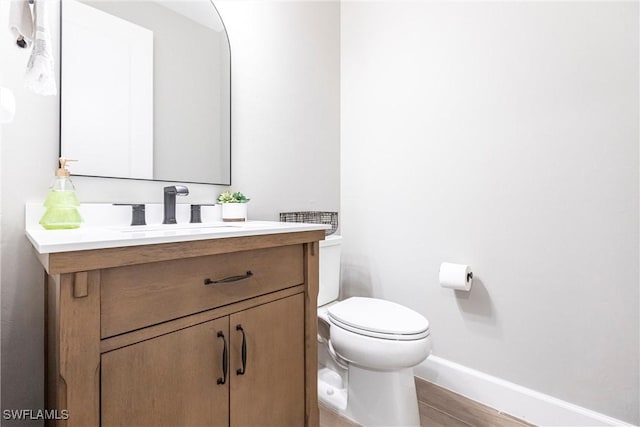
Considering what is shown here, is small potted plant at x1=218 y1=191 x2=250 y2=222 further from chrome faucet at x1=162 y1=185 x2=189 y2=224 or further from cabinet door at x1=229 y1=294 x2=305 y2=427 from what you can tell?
cabinet door at x1=229 y1=294 x2=305 y2=427

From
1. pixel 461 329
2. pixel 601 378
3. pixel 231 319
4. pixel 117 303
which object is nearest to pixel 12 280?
pixel 117 303

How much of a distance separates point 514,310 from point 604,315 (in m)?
0.31

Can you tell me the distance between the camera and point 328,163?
6.62 ft

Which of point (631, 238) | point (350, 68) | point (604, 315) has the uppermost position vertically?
point (350, 68)

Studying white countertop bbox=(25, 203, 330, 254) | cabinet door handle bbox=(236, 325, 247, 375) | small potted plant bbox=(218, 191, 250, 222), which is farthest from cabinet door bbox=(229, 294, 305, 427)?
small potted plant bbox=(218, 191, 250, 222)

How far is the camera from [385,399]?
1291mm

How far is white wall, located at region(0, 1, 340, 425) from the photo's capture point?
38.1 inches

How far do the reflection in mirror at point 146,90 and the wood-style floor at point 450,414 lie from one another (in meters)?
1.19

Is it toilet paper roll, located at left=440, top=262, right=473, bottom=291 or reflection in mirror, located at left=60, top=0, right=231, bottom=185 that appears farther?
toilet paper roll, located at left=440, top=262, right=473, bottom=291

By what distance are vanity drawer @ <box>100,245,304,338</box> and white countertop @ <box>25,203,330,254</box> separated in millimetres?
68

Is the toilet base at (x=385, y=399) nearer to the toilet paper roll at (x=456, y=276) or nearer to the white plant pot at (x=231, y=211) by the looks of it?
the toilet paper roll at (x=456, y=276)

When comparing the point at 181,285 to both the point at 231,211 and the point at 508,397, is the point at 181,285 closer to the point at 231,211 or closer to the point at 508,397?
the point at 231,211

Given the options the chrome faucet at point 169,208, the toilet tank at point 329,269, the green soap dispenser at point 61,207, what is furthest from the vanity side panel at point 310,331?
the green soap dispenser at point 61,207

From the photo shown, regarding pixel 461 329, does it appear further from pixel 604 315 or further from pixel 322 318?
pixel 322 318
